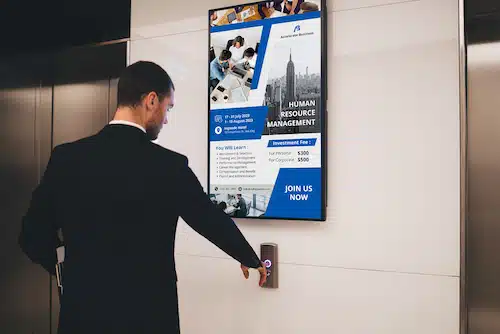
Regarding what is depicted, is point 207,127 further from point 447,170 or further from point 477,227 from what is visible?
point 477,227

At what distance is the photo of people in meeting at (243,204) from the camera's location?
2422 mm

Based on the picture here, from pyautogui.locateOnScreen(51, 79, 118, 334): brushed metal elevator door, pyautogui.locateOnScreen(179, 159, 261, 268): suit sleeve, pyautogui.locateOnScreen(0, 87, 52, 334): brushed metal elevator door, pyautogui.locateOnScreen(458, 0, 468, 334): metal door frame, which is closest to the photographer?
pyautogui.locateOnScreen(179, 159, 261, 268): suit sleeve

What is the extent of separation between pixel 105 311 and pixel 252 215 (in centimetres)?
96

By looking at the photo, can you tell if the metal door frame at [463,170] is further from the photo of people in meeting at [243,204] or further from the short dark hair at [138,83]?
the short dark hair at [138,83]

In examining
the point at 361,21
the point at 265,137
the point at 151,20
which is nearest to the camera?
the point at 361,21

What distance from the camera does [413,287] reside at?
6.93 ft

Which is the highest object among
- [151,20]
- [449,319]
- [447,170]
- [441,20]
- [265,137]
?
[151,20]

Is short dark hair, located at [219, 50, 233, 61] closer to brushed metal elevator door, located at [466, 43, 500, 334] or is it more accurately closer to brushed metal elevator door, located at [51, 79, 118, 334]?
brushed metal elevator door, located at [51, 79, 118, 334]

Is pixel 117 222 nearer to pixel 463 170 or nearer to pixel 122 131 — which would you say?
pixel 122 131

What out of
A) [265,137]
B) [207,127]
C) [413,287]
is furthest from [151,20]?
[413,287]

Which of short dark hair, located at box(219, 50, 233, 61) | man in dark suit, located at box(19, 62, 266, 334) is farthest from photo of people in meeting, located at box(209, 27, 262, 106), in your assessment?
man in dark suit, located at box(19, 62, 266, 334)

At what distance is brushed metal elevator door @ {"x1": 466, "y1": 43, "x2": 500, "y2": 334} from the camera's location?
2.04 meters

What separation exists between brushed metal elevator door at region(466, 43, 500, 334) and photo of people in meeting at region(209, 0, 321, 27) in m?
0.84

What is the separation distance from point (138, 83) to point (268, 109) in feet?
2.61
